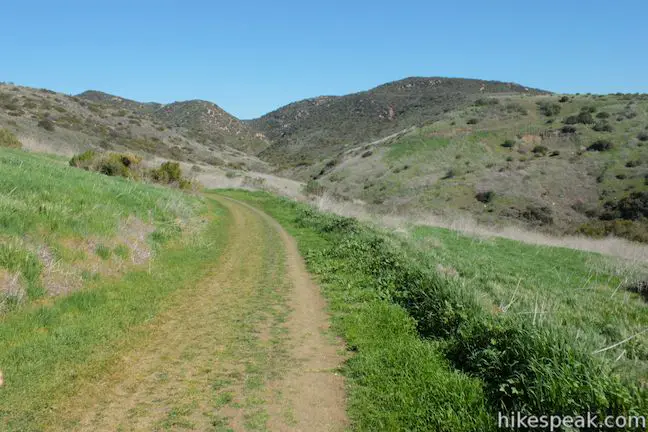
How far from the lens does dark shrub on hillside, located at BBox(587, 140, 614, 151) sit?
57281 mm

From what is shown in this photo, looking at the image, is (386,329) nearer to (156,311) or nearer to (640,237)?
(156,311)

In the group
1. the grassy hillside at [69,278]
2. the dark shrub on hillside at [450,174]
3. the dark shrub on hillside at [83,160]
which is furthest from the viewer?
the dark shrub on hillside at [450,174]

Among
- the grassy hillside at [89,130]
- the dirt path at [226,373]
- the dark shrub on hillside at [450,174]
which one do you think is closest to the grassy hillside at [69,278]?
the dirt path at [226,373]

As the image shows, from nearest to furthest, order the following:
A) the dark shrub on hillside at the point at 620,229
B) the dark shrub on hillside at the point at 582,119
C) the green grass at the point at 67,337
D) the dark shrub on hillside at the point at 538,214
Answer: the green grass at the point at 67,337
the dark shrub on hillside at the point at 620,229
the dark shrub on hillside at the point at 538,214
the dark shrub on hillside at the point at 582,119

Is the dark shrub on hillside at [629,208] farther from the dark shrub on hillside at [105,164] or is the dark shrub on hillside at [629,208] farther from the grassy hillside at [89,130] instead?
the grassy hillside at [89,130]

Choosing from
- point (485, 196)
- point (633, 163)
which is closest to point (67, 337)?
point (485, 196)

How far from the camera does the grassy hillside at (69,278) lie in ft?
17.5

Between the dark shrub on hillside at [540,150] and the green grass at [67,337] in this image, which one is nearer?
the green grass at [67,337]

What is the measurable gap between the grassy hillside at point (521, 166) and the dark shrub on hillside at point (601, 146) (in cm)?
12

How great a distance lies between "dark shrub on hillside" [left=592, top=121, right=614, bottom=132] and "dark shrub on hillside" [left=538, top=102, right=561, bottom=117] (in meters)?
10.7

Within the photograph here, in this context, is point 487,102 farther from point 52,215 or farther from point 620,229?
point 52,215

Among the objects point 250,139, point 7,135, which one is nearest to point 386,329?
point 7,135

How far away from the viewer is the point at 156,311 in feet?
26.2

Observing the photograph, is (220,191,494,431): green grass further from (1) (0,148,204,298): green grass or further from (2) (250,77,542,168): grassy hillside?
(2) (250,77,542,168): grassy hillside
